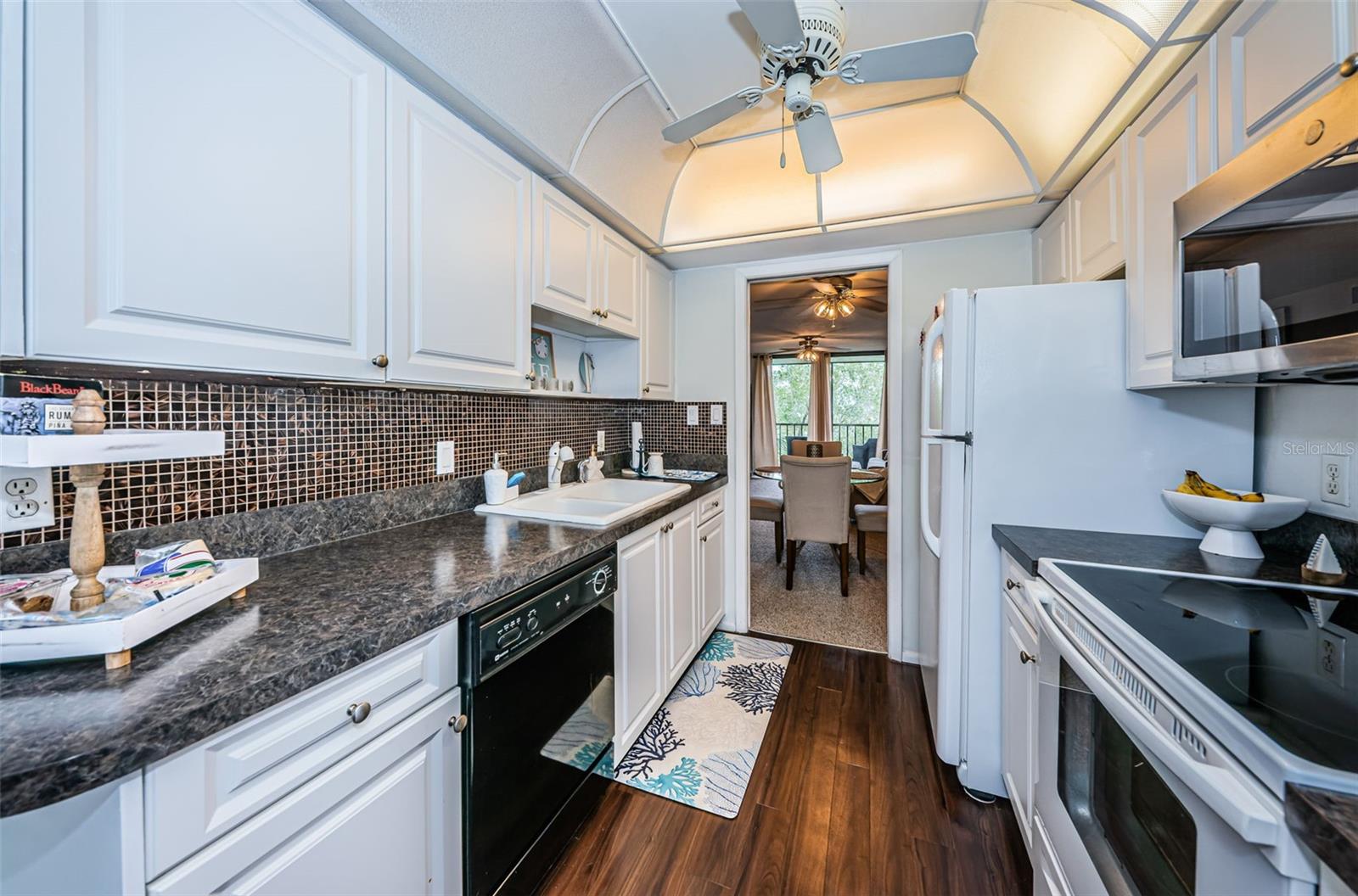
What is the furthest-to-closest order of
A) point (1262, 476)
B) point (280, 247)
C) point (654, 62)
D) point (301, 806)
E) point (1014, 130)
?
point (1014, 130) → point (654, 62) → point (1262, 476) → point (280, 247) → point (301, 806)

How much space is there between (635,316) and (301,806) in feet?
7.04

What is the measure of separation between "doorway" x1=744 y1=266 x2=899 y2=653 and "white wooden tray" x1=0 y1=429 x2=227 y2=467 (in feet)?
7.86

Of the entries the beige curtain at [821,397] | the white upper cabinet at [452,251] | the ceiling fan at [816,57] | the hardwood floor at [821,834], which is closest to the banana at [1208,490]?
the hardwood floor at [821,834]

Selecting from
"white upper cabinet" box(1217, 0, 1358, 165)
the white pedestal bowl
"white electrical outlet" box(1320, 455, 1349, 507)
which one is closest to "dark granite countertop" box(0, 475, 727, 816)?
the white pedestal bowl

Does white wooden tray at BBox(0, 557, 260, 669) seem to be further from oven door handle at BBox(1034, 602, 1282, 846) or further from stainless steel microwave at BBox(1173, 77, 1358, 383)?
stainless steel microwave at BBox(1173, 77, 1358, 383)

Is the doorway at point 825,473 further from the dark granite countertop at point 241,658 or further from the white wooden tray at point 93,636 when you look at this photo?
the white wooden tray at point 93,636

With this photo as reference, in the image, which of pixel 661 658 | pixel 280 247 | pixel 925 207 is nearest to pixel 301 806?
pixel 280 247

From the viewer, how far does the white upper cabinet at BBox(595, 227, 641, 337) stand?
6.93 feet

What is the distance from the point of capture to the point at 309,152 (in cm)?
100

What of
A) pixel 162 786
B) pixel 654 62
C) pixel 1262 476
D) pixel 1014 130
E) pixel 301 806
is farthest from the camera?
pixel 1014 130

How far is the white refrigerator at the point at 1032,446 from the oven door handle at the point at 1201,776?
76 centimetres

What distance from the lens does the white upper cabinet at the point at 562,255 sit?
1.69m

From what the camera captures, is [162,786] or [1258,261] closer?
[162,786]

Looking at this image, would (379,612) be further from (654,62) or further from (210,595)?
(654,62)
